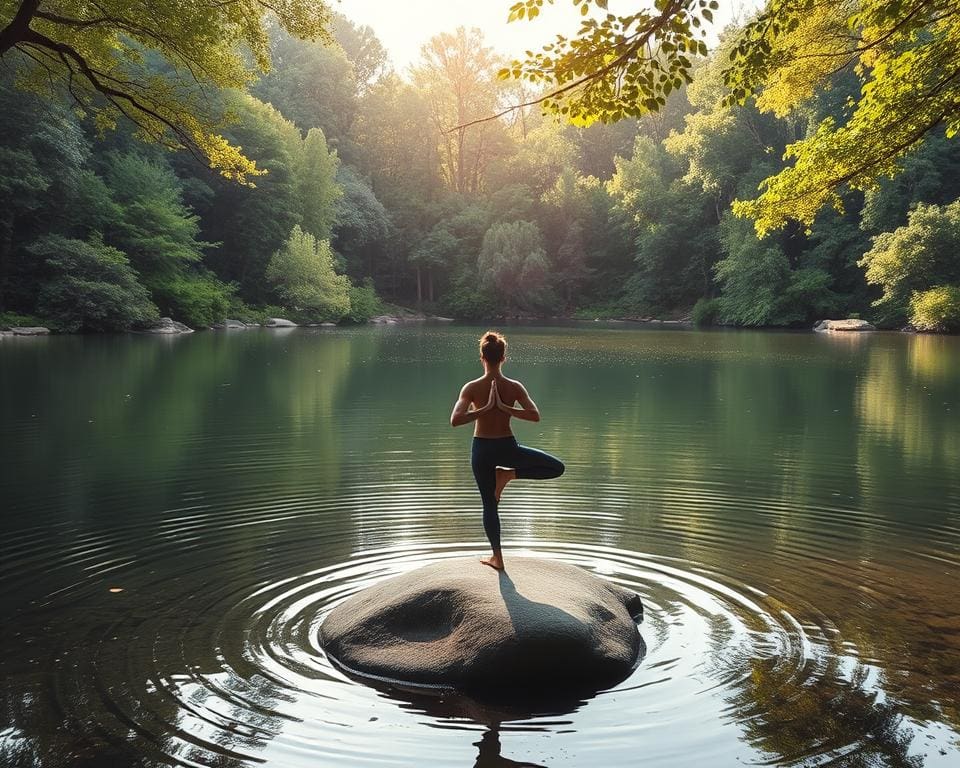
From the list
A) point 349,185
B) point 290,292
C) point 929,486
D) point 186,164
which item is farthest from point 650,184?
point 929,486

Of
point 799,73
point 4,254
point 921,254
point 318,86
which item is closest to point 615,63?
point 799,73

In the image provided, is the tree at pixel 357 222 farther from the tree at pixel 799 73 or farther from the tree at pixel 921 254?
the tree at pixel 799 73

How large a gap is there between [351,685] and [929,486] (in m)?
8.48

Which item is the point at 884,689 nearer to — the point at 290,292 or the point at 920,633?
the point at 920,633

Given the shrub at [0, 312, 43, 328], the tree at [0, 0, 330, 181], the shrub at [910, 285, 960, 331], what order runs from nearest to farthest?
the tree at [0, 0, 330, 181] → the shrub at [0, 312, 43, 328] → the shrub at [910, 285, 960, 331]

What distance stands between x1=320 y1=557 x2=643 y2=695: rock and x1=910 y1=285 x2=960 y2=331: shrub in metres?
43.0

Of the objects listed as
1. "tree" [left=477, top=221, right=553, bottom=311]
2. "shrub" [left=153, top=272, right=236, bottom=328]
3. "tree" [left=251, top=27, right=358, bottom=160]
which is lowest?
"shrub" [left=153, top=272, right=236, bottom=328]

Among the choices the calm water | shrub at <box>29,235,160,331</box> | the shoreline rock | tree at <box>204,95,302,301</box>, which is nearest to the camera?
the calm water

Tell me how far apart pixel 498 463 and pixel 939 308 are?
4314cm

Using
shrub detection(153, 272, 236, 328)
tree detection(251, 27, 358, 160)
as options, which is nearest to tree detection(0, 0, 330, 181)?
shrub detection(153, 272, 236, 328)

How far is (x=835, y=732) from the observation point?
4.32m

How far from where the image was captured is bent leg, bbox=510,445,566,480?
6.11 meters

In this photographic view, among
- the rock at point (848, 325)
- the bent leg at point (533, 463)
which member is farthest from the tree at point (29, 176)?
the rock at point (848, 325)

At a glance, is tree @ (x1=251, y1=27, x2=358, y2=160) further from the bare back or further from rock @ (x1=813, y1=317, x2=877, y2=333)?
the bare back
